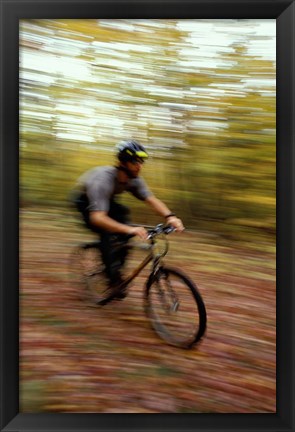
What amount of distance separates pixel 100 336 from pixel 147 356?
0.68 feet

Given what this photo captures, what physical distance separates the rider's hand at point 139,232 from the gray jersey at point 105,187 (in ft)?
0.40

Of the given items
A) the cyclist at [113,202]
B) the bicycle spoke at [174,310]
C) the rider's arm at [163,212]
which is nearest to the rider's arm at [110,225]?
the cyclist at [113,202]

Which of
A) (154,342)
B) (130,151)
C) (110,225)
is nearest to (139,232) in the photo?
(110,225)

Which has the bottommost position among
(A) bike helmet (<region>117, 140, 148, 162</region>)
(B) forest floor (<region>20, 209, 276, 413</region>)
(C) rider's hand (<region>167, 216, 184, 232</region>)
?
(B) forest floor (<region>20, 209, 276, 413</region>)

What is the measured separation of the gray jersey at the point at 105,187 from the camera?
1669 mm

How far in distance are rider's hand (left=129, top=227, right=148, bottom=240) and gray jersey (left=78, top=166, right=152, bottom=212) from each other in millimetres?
123

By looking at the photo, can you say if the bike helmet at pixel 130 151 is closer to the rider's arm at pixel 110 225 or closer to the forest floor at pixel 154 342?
the rider's arm at pixel 110 225

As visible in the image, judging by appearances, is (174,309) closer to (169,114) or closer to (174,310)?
(174,310)

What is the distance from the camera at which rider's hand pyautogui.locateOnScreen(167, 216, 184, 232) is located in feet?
5.47

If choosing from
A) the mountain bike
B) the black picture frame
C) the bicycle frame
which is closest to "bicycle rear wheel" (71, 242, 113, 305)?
the mountain bike

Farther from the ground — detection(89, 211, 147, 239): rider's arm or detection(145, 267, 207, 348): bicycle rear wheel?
detection(89, 211, 147, 239): rider's arm

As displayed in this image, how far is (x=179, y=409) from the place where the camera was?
65.0 inches

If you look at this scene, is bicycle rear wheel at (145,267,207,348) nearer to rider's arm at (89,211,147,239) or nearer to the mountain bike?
the mountain bike

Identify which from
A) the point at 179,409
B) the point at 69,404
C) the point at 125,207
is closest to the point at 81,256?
the point at 125,207
